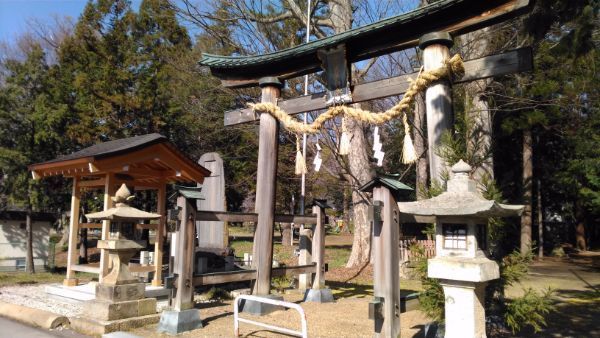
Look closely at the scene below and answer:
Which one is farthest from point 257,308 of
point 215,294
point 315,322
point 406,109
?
point 406,109

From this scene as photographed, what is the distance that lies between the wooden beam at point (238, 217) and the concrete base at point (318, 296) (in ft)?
4.76

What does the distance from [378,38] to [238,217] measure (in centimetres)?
393

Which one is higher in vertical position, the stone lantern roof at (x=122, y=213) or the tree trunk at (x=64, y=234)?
the stone lantern roof at (x=122, y=213)

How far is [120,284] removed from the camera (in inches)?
277

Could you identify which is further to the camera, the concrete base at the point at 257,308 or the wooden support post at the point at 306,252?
the wooden support post at the point at 306,252

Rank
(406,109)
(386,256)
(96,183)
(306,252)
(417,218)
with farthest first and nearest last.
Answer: (96,183)
(306,252)
(406,109)
(386,256)
(417,218)

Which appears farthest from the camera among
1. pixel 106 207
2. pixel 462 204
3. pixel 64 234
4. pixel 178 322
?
pixel 64 234

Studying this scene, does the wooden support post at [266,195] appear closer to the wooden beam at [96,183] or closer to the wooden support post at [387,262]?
the wooden support post at [387,262]

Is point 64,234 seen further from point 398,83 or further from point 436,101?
point 436,101

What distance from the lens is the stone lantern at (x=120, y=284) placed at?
269 inches

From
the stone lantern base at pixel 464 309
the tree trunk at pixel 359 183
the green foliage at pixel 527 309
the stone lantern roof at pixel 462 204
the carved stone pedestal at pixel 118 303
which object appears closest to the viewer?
the stone lantern roof at pixel 462 204

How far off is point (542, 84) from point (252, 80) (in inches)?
447

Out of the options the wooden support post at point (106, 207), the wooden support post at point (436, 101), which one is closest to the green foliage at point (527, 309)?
the wooden support post at point (436, 101)

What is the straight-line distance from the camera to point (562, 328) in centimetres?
694
